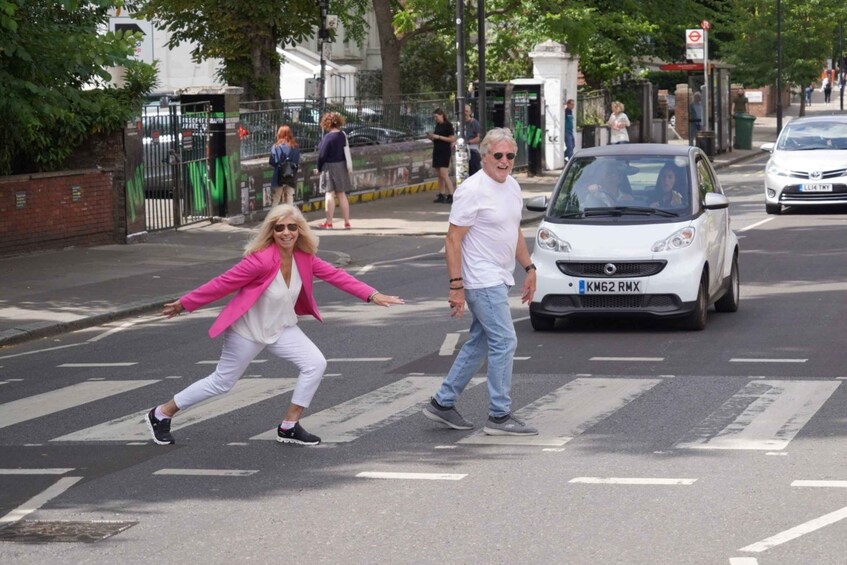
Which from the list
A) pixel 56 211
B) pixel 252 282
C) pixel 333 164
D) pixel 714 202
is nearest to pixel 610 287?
pixel 714 202

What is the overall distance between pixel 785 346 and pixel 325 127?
526 inches

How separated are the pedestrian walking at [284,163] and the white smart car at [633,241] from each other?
10833 millimetres

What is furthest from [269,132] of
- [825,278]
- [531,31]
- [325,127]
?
[531,31]

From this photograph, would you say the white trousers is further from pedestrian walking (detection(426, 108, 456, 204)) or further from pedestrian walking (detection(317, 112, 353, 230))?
pedestrian walking (detection(426, 108, 456, 204))

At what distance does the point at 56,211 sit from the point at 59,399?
11.0m

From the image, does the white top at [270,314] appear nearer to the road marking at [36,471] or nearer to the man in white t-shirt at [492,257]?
the man in white t-shirt at [492,257]

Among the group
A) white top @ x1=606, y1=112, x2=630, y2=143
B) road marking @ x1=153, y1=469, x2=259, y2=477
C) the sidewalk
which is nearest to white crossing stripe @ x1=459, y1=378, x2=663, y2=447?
road marking @ x1=153, y1=469, x2=259, y2=477

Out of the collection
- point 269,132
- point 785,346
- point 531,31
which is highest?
point 531,31

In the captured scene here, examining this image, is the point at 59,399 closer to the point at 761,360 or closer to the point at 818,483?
the point at 761,360

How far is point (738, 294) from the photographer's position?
48.5ft

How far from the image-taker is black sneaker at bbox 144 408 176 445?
352 inches

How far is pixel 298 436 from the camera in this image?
8.78m

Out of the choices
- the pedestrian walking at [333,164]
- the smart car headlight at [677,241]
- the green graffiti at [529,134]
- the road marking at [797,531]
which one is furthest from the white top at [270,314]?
the green graffiti at [529,134]

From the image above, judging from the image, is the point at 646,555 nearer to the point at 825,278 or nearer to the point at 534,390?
the point at 534,390
